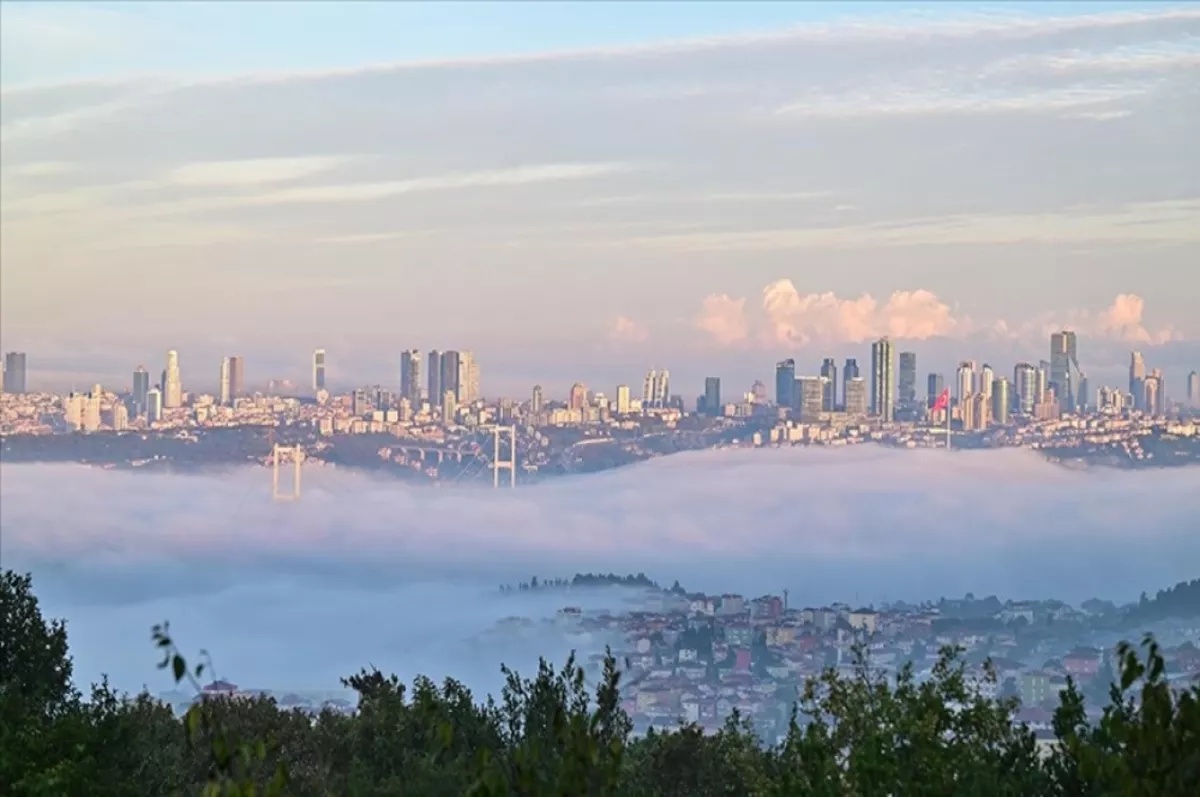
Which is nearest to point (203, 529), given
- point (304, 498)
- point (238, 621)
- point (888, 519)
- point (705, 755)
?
point (304, 498)

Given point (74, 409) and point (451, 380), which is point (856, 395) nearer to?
point (451, 380)

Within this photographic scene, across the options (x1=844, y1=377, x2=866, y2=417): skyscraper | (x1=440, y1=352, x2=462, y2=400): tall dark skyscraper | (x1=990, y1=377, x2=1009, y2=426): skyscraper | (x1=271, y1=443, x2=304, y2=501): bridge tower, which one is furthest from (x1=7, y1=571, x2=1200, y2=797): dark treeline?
(x1=271, y1=443, x2=304, y2=501): bridge tower

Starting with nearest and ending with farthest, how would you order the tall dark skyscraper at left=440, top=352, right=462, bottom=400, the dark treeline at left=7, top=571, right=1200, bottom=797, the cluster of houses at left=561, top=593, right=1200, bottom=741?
the dark treeline at left=7, top=571, right=1200, bottom=797, the cluster of houses at left=561, top=593, right=1200, bottom=741, the tall dark skyscraper at left=440, top=352, right=462, bottom=400

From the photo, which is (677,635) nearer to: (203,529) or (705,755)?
(203,529)

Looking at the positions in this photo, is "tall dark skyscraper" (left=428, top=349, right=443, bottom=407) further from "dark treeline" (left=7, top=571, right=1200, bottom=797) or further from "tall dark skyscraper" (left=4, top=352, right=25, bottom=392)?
"dark treeline" (left=7, top=571, right=1200, bottom=797)

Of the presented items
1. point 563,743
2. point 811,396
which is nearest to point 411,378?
point 811,396

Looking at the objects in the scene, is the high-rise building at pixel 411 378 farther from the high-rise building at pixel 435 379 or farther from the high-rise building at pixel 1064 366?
the high-rise building at pixel 1064 366
